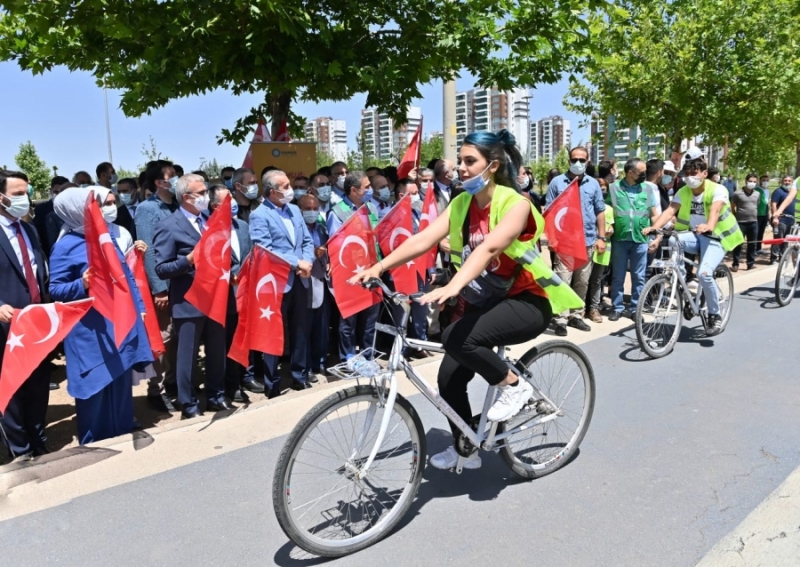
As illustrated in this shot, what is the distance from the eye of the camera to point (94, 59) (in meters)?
6.35

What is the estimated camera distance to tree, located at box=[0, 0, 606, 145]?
18.0 feet

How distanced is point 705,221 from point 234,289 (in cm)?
500

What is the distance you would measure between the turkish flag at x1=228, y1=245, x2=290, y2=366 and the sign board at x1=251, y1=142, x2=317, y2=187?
194cm

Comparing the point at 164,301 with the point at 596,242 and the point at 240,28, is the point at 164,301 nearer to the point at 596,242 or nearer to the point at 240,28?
the point at 240,28

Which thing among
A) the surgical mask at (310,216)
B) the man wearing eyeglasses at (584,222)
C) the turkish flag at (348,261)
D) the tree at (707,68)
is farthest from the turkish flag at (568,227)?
the tree at (707,68)

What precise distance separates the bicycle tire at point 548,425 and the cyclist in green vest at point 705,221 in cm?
325

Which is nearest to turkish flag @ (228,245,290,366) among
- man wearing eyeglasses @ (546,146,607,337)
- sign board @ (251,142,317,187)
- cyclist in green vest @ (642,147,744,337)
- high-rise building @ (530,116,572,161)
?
sign board @ (251,142,317,187)

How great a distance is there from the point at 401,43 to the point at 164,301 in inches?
141

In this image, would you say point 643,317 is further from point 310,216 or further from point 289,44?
point 289,44

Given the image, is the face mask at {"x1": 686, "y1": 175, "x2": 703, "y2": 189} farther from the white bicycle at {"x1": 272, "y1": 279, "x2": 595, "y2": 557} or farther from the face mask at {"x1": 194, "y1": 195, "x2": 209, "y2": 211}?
the face mask at {"x1": 194, "y1": 195, "x2": 209, "y2": 211}

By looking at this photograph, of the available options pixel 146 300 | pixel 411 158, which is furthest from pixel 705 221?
pixel 146 300

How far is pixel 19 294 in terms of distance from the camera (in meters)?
4.24

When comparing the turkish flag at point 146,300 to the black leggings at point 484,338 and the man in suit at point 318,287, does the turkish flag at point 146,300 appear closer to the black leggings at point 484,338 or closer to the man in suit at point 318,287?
the man in suit at point 318,287

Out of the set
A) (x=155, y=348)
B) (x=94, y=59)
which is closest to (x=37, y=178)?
(x=94, y=59)
